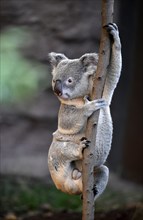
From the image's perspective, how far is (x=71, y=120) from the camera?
397 centimetres

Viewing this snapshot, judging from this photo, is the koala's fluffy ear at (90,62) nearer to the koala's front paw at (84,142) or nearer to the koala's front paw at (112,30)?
the koala's front paw at (112,30)

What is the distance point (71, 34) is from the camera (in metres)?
7.95

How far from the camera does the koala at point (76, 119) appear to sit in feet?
12.7

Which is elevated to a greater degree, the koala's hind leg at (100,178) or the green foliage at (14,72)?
the green foliage at (14,72)

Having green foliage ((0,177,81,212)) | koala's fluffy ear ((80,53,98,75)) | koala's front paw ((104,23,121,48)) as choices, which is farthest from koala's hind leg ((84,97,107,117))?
green foliage ((0,177,81,212))

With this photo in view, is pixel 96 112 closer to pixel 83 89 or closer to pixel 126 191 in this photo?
pixel 83 89

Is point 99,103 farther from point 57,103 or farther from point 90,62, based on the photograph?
point 57,103

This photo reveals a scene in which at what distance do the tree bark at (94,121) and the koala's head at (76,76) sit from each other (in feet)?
0.65

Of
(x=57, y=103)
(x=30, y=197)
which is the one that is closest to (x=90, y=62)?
(x=30, y=197)

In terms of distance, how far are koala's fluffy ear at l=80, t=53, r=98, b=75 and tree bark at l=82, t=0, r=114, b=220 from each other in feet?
0.87

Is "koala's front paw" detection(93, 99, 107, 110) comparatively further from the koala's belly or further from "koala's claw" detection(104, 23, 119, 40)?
"koala's claw" detection(104, 23, 119, 40)

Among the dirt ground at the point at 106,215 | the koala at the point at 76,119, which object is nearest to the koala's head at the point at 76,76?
the koala at the point at 76,119

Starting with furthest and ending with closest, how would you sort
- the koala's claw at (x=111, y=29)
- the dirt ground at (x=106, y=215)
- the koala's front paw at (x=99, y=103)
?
the dirt ground at (x=106, y=215) → the koala's front paw at (x=99, y=103) → the koala's claw at (x=111, y=29)

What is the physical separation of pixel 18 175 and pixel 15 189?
2.16ft
